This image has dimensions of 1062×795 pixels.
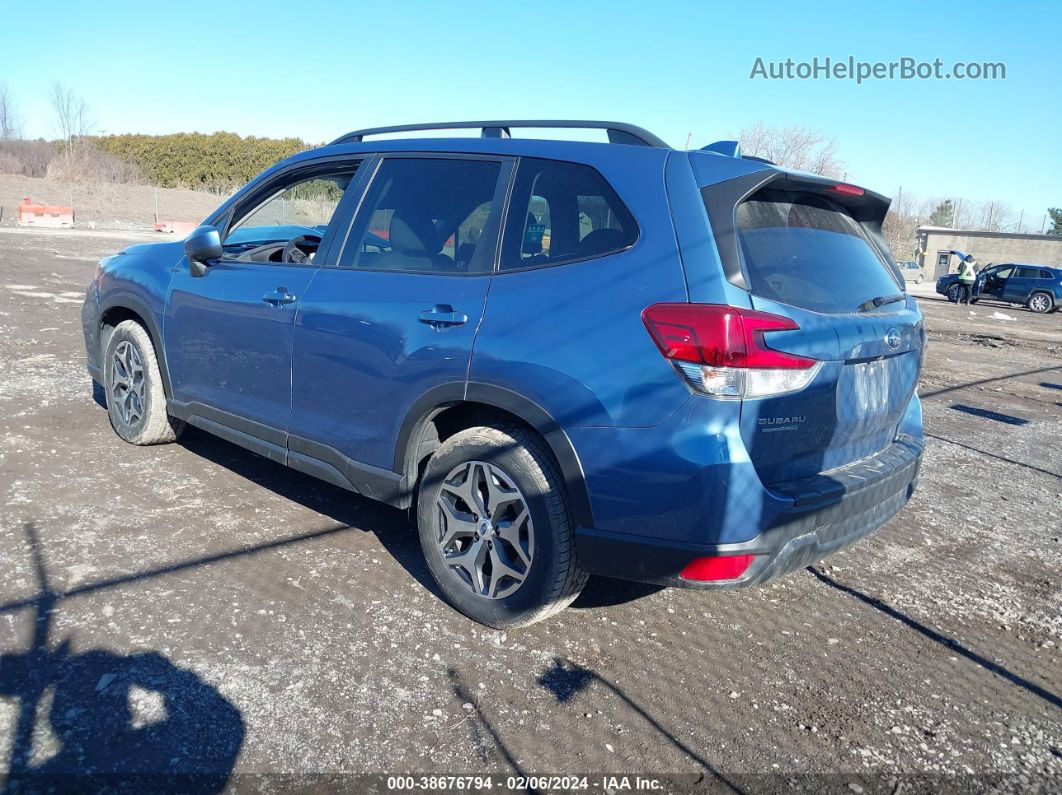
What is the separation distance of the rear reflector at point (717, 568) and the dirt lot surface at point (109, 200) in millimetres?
35698

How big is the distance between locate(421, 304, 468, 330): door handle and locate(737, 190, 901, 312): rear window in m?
1.09

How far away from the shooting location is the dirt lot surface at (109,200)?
35750 mm

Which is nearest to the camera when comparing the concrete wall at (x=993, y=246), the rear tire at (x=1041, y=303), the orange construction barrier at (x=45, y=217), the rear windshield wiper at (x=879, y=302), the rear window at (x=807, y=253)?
the rear window at (x=807, y=253)

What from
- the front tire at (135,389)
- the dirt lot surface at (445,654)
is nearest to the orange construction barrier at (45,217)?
the front tire at (135,389)

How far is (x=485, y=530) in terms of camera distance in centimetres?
325

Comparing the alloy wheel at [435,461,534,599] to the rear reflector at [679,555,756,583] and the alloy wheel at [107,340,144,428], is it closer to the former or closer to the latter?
the rear reflector at [679,555,756,583]

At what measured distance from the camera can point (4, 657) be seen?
2846 millimetres

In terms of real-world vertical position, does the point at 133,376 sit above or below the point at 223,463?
above

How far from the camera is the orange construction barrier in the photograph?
29328 millimetres

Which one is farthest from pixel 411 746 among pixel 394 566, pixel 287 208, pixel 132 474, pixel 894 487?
pixel 287 208

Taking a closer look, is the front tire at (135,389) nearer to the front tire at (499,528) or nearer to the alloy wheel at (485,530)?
the front tire at (499,528)

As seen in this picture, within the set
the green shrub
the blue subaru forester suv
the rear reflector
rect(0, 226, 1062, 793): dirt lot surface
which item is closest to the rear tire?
rect(0, 226, 1062, 793): dirt lot surface

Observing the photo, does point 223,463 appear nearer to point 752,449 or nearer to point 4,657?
point 4,657

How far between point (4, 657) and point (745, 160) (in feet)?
10.3
